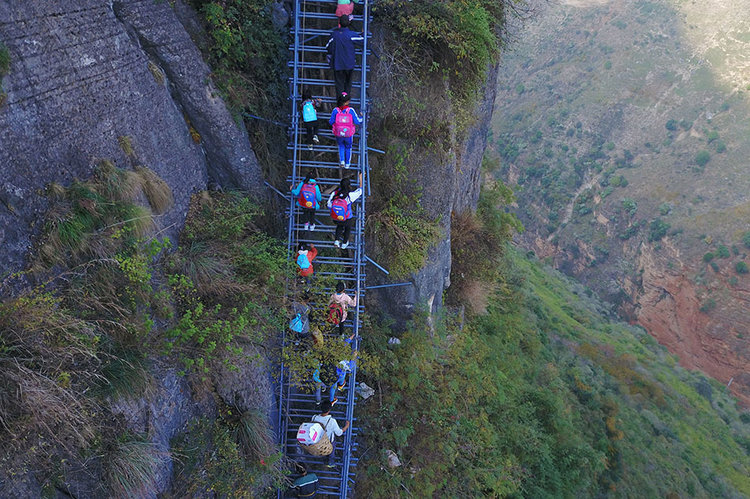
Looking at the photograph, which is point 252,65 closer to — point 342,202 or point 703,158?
point 342,202

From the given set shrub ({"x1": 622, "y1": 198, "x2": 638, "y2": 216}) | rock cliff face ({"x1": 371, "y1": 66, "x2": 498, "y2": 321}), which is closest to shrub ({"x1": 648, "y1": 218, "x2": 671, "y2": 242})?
shrub ({"x1": 622, "y1": 198, "x2": 638, "y2": 216})

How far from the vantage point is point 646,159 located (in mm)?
46656

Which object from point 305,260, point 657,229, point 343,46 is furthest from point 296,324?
point 657,229

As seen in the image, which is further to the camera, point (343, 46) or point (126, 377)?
point (343, 46)

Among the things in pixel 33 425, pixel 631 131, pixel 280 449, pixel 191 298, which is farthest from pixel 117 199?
pixel 631 131

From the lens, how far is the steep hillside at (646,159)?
38.3m

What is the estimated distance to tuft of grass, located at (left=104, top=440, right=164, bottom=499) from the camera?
12.4 feet

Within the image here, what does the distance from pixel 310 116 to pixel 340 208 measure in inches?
56.0

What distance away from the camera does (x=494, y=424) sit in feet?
31.8

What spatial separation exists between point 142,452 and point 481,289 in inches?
338

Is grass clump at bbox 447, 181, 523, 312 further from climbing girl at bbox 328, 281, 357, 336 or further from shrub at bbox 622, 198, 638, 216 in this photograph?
shrub at bbox 622, 198, 638, 216

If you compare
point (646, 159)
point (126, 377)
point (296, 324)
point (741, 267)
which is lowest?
point (741, 267)

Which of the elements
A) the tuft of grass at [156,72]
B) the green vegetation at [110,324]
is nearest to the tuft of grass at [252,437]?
the green vegetation at [110,324]

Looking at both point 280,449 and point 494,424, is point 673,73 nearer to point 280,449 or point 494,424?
point 494,424
